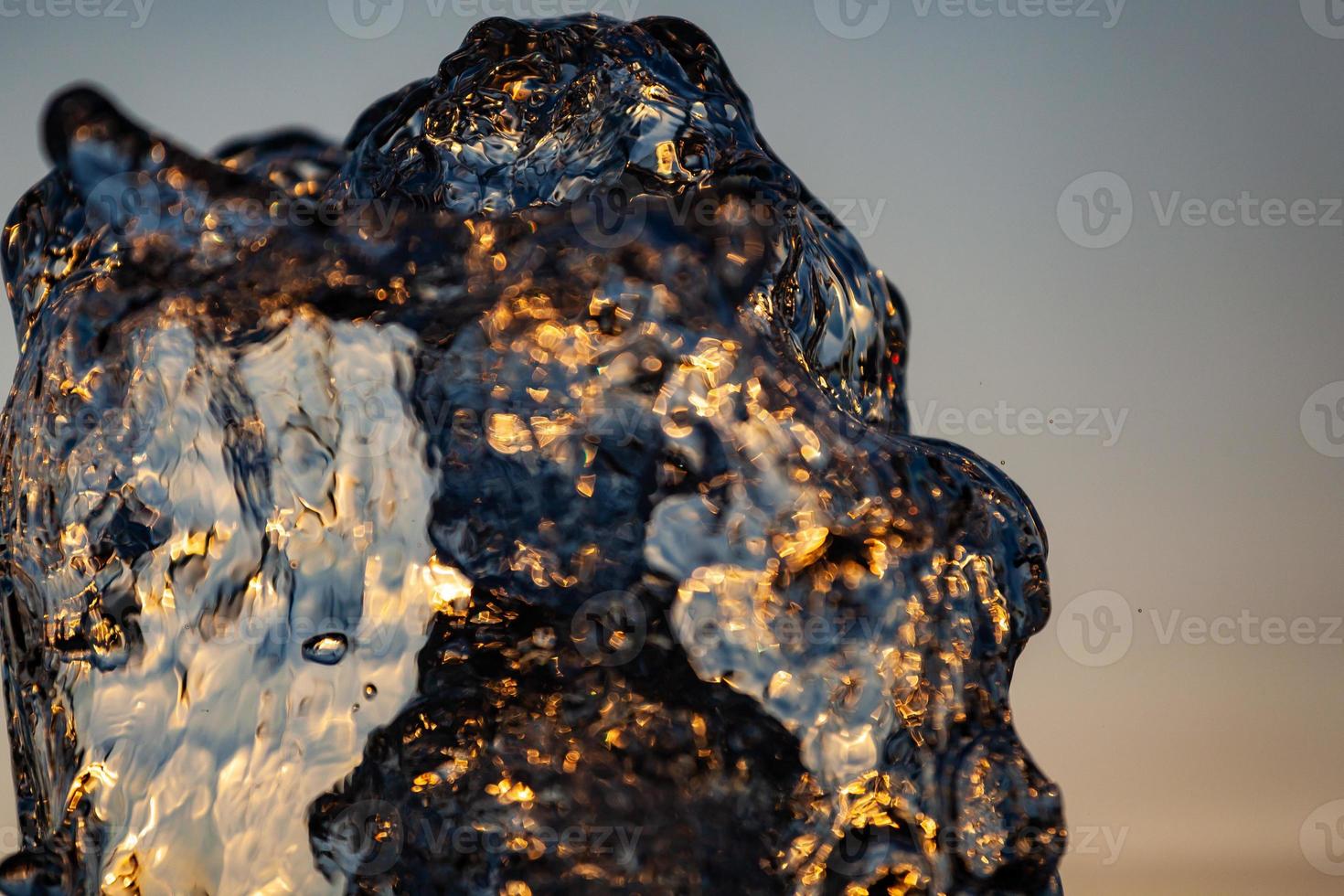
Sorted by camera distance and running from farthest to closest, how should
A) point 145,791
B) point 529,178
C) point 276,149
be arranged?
point 276,149, point 529,178, point 145,791

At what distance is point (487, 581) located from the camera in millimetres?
2143

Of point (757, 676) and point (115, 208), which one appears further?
point (115, 208)

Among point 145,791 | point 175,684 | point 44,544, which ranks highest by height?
point 44,544

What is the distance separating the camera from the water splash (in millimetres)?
2078

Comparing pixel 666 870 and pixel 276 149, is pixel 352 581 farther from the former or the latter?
pixel 276 149

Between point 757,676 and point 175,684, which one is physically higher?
point 757,676

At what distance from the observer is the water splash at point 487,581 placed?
2.08 metres

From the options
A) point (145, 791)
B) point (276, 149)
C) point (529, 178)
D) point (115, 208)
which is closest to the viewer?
point (145, 791)

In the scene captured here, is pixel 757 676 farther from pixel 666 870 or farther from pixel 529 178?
pixel 529 178

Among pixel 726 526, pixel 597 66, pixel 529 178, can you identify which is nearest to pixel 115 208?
pixel 529 178

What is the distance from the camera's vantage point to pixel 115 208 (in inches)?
89.5

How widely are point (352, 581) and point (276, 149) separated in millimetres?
1214

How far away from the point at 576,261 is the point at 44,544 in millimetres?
907

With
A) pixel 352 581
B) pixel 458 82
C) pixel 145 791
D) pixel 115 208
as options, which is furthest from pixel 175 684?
pixel 458 82
